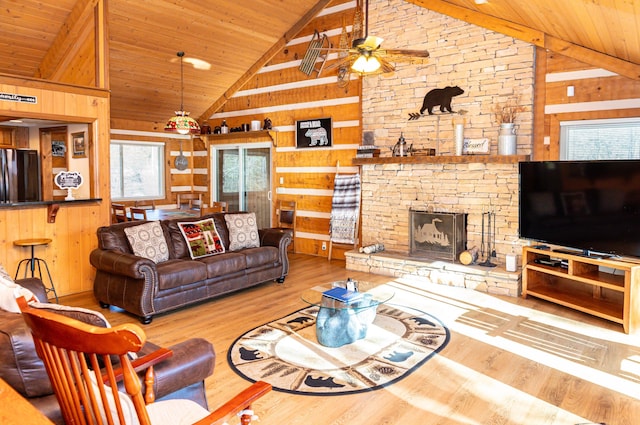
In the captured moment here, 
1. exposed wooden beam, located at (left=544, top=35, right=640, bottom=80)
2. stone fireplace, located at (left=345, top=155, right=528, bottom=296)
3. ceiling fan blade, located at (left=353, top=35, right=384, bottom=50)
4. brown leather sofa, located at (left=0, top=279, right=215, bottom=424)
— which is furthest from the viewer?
stone fireplace, located at (left=345, top=155, right=528, bottom=296)

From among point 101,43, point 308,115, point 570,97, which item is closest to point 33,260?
point 101,43

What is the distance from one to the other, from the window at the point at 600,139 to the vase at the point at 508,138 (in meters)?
0.54

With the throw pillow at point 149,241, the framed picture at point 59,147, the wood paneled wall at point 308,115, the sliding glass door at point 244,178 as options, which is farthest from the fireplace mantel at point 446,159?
the framed picture at point 59,147

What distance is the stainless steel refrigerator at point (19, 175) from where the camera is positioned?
7336 millimetres

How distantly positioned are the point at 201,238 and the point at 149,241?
0.66m

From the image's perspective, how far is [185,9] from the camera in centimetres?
668

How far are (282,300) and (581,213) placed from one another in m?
3.39

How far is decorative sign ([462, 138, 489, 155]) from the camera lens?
5.89 m

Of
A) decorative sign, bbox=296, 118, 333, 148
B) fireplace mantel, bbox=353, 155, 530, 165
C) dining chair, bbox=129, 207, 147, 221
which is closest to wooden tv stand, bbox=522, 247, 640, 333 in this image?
Answer: fireplace mantel, bbox=353, 155, 530, 165

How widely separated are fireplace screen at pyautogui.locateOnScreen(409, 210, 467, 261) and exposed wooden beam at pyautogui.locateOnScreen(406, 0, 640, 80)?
232cm

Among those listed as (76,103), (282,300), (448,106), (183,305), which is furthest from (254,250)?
(448,106)

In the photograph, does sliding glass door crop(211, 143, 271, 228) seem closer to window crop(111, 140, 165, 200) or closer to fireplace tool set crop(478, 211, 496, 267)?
window crop(111, 140, 165, 200)

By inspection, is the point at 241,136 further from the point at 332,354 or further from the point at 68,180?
the point at 332,354

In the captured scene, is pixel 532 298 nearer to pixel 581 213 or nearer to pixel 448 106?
pixel 581 213
